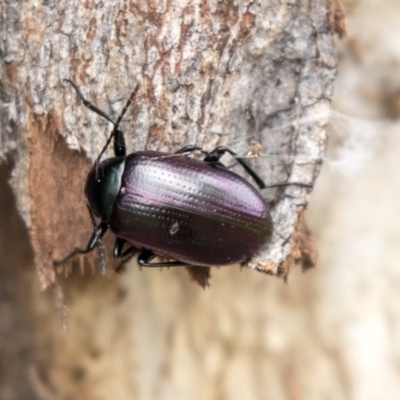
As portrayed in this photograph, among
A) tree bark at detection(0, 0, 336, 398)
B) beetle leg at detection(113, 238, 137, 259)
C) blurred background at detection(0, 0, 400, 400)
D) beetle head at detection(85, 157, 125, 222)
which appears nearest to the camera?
tree bark at detection(0, 0, 336, 398)

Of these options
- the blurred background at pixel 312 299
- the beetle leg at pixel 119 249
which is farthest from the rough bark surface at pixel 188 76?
the blurred background at pixel 312 299

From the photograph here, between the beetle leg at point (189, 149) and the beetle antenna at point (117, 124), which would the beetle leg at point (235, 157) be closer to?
the beetle leg at point (189, 149)

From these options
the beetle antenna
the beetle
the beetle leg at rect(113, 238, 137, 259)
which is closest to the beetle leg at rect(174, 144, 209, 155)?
the beetle

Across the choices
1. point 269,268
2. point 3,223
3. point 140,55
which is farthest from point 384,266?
point 3,223

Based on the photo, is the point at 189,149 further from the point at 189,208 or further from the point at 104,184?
the point at 104,184

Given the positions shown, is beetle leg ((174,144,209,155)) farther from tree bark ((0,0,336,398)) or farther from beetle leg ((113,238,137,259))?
beetle leg ((113,238,137,259))

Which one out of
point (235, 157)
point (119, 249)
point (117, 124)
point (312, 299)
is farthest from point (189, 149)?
point (312, 299)
